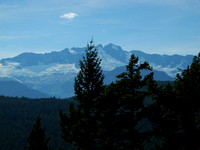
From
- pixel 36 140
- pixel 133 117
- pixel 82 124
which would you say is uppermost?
pixel 133 117

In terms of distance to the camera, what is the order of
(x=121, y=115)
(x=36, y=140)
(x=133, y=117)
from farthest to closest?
(x=36, y=140) → (x=133, y=117) → (x=121, y=115)

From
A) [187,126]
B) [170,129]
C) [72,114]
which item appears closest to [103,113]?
[72,114]

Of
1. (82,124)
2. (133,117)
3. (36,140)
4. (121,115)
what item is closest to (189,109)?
(133,117)

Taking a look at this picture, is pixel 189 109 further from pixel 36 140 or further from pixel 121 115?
pixel 36 140

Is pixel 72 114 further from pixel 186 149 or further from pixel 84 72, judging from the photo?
pixel 186 149

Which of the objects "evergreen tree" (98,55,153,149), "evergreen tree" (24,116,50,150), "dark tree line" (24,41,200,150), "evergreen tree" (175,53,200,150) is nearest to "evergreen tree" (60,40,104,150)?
"dark tree line" (24,41,200,150)

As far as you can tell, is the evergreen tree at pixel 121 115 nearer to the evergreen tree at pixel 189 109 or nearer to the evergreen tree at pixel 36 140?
the evergreen tree at pixel 189 109

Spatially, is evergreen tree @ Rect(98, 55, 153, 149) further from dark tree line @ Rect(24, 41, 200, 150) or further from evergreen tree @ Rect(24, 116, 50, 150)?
evergreen tree @ Rect(24, 116, 50, 150)

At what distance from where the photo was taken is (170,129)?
57.5 ft

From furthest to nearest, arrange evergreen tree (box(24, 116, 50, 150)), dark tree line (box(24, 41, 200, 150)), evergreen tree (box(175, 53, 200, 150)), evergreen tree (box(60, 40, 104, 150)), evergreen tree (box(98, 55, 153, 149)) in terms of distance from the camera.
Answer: evergreen tree (box(24, 116, 50, 150)), evergreen tree (box(175, 53, 200, 150)), evergreen tree (box(60, 40, 104, 150)), dark tree line (box(24, 41, 200, 150)), evergreen tree (box(98, 55, 153, 149))

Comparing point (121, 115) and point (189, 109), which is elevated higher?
point (189, 109)

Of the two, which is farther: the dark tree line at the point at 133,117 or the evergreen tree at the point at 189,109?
the evergreen tree at the point at 189,109

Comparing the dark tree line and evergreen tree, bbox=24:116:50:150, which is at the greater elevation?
the dark tree line

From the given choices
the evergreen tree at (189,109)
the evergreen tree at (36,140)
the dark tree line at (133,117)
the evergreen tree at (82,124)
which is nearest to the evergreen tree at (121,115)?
the dark tree line at (133,117)
